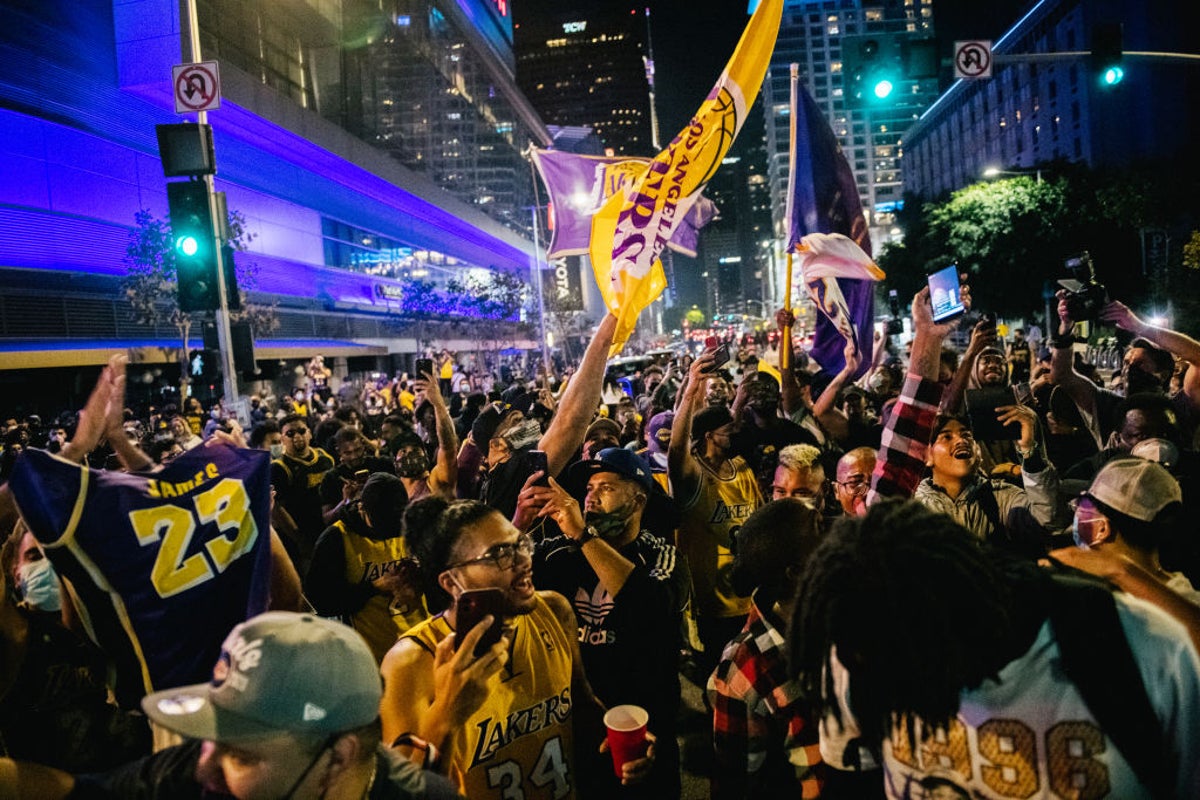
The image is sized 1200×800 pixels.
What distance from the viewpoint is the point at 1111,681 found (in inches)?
62.1

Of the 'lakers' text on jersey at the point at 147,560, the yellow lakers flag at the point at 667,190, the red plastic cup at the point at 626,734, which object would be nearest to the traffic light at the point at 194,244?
the yellow lakers flag at the point at 667,190

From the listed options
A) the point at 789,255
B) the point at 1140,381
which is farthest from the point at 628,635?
the point at 1140,381

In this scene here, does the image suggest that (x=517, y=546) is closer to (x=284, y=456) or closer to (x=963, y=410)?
(x=963, y=410)

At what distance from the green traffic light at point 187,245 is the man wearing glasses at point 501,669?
738cm

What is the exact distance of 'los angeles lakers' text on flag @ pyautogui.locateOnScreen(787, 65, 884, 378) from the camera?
25.1ft

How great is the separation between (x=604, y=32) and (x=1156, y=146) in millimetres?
173855

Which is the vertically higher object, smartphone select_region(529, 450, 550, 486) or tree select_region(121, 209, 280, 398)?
tree select_region(121, 209, 280, 398)

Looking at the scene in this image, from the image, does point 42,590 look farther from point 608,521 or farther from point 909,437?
point 909,437

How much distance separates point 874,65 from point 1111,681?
1234cm

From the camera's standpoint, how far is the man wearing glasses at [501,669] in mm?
2355

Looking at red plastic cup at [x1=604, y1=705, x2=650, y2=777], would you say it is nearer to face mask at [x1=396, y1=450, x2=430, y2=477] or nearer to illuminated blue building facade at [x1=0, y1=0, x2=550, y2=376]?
face mask at [x1=396, y1=450, x2=430, y2=477]

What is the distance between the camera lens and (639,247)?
4852 millimetres

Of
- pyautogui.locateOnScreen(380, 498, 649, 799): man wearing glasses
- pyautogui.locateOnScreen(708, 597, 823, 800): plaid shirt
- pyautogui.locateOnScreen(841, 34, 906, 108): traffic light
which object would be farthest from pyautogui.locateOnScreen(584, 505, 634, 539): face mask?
pyautogui.locateOnScreen(841, 34, 906, 108): traffic light

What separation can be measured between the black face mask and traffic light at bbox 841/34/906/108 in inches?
277
